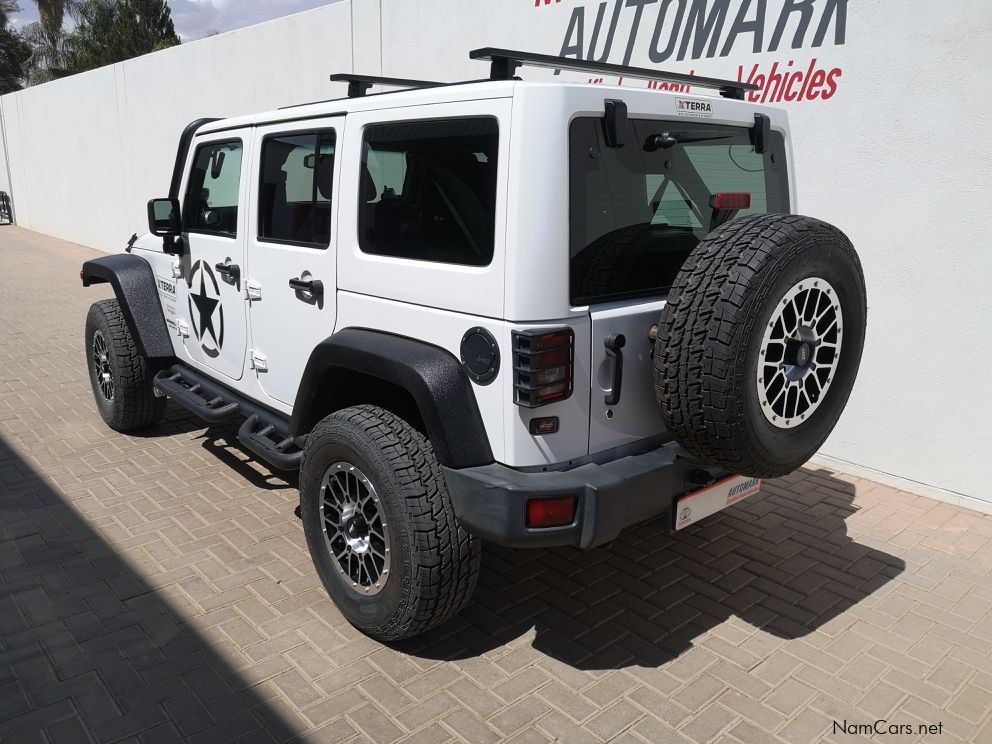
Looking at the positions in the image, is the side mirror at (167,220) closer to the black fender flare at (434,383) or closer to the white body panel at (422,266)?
the white body panel at (422,266)

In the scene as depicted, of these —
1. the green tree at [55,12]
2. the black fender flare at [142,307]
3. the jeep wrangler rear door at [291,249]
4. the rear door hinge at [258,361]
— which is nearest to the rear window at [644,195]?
the jeep wrangler rear door at [291,249]

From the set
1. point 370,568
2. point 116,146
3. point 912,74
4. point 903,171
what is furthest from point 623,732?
point 116,146

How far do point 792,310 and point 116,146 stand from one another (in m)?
14.6

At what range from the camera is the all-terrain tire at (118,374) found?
5.05m

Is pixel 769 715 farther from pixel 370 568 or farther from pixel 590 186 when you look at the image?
pixel 590 186

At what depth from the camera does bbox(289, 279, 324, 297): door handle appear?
3350 mm

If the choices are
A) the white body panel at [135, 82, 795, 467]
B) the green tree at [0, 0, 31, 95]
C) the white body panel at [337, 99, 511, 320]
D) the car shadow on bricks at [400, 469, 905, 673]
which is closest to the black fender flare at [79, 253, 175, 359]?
the white body panel at [135, 82, 795, 467]

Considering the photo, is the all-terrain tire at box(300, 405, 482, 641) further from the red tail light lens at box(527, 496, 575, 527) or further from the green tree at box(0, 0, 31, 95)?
the green tree at box(0, 0, 31, 95)

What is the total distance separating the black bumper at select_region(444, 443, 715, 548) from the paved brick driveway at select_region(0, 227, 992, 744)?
69 cm

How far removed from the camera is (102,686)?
2.86 meters

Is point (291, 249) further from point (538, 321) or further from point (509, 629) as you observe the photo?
point (509, 629)

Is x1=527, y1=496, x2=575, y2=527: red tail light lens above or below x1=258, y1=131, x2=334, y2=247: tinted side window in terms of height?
below

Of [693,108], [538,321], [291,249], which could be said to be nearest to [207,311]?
[291,249]

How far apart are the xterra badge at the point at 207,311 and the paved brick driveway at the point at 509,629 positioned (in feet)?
2.86
